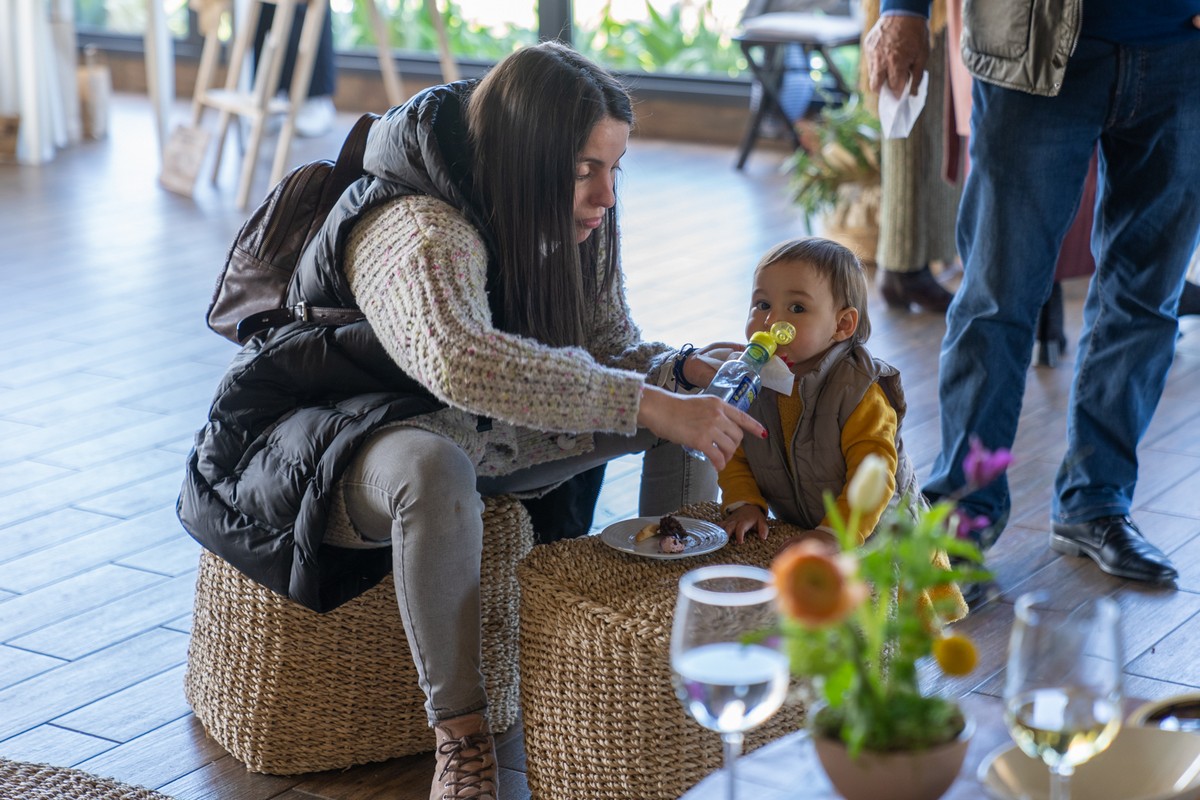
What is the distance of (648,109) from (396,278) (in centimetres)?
545

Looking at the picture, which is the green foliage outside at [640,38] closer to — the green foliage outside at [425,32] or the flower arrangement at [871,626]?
the green foliage outside at [425,32]

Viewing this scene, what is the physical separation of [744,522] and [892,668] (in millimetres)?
816

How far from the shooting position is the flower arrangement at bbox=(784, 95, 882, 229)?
4414 millimetres

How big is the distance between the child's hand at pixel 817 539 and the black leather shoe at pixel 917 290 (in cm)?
235

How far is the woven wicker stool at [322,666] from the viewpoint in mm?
1798

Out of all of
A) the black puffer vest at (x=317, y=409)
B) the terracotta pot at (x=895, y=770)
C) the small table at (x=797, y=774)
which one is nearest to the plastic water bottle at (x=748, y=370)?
the black puffer vest at (x=317, y=409)

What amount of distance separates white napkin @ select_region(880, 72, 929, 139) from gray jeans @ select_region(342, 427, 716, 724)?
3.36 ft

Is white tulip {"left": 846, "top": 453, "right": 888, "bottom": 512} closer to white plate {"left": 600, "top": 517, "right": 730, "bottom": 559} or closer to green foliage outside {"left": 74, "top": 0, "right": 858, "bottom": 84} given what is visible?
white plate {"left": 600, "top": 517, "right": 730, "bottom": 559}

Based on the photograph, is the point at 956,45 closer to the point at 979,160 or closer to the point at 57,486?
the point at 979,160

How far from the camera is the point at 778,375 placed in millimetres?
1813

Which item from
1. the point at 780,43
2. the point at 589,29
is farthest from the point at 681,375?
the point at 589,29

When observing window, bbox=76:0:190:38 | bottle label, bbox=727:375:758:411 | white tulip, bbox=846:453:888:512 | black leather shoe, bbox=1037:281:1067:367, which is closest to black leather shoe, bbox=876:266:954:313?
black leather shoe, bbox=1037:281:1067:367

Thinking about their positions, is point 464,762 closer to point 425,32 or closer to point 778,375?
point 778,375

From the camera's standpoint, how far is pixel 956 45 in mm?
2432
